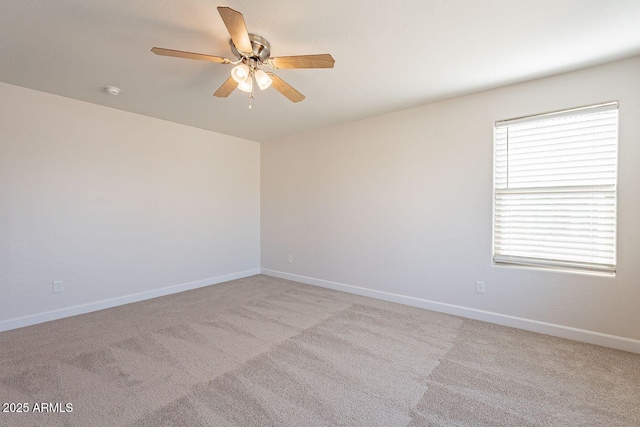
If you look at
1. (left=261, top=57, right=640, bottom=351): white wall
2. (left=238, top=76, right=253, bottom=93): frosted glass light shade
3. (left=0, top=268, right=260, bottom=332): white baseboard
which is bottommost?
(left=0, top=268, right=260, bottom=332): white baseboard

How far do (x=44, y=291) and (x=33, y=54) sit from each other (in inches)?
94.1

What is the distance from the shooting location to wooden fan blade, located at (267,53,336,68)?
1.83 m

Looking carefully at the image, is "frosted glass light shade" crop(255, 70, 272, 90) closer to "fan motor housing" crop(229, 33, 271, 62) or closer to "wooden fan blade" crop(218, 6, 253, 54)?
"fan motor housing" crop(229, 33, 271, 62)

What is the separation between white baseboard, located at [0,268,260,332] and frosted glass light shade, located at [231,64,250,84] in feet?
10.6

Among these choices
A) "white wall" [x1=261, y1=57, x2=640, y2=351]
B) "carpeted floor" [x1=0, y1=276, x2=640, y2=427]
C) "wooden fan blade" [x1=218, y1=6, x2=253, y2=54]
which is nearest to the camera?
"wooden fan blade" [x1=218, y1=6, x2=253, y2=54]

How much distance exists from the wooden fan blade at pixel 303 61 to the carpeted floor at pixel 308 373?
7.26 ft

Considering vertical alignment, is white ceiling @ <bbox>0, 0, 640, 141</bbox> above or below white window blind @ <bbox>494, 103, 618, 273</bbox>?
above

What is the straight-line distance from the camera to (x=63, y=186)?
316 centimetres

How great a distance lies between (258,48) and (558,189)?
3007mm

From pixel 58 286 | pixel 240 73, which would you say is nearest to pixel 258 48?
pixel 240 73

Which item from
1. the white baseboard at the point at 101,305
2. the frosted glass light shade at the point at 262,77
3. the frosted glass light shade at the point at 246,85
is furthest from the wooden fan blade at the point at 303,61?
the white baseboard at the point at 101,305

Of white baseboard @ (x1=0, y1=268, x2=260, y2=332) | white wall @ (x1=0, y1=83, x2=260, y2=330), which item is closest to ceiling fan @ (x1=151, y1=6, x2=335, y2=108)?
white wall @ (x1=0, y1=83, x2=260, y2=330)

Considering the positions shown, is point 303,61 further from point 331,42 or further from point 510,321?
point 510,321

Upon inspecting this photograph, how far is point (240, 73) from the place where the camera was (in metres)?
2.02
